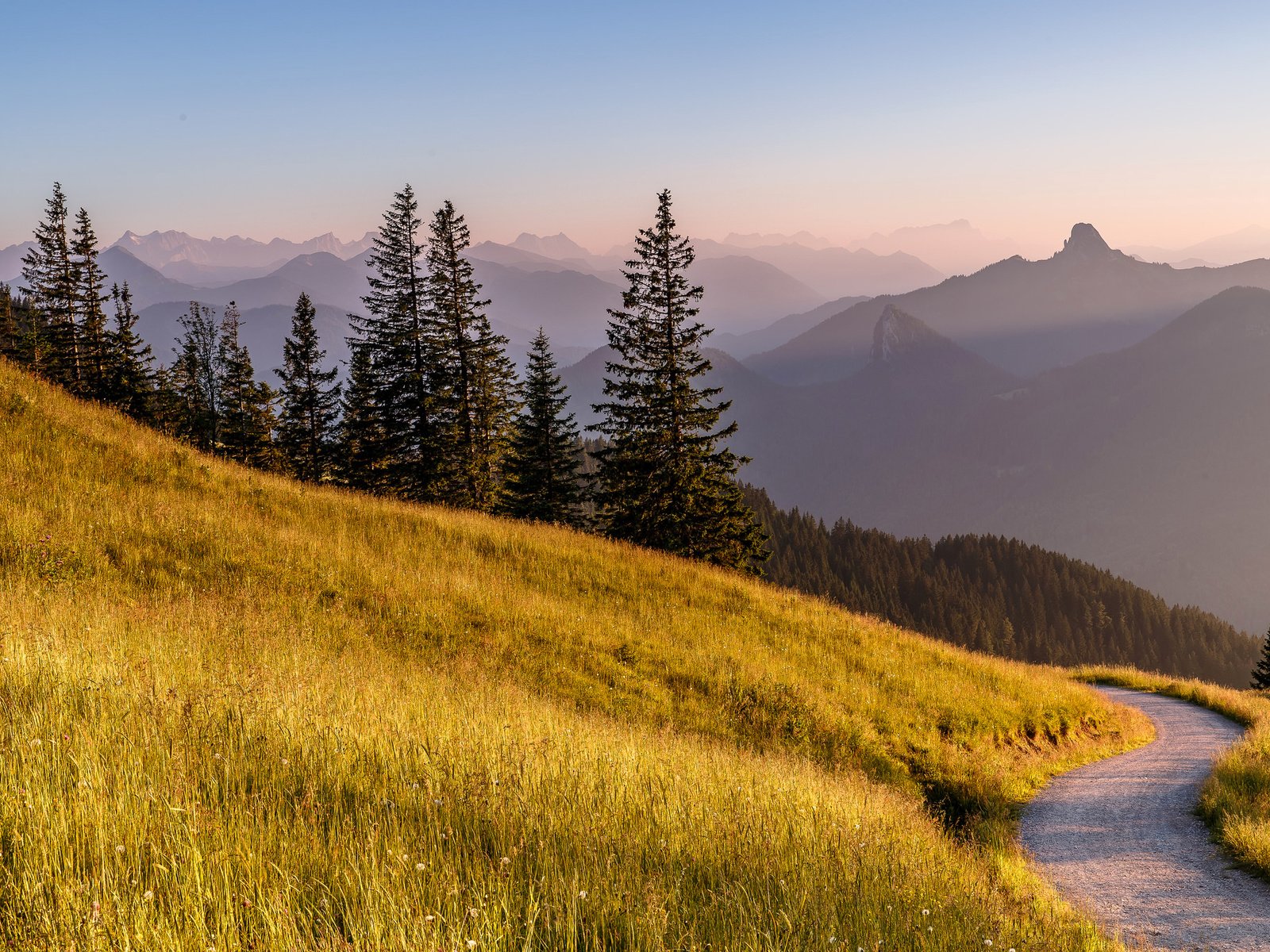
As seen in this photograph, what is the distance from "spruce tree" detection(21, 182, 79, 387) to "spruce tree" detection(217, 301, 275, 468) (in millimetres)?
8399

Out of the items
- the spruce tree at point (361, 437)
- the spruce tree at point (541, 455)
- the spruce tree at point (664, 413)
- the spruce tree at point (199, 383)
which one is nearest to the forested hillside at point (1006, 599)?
the spruce tree at point (541, 455)

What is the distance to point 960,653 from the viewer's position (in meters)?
19.3

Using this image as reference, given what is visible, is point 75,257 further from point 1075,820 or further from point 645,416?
point 1075,820

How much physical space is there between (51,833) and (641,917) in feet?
9.08

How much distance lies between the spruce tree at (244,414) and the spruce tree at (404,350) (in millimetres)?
13227

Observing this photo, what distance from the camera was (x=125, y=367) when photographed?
148ft

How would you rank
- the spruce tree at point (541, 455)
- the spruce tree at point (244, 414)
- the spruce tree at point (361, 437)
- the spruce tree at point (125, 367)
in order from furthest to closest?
the spruce tree at point (244, 414) < the spruce tree at point (125, 367) < the spruce tree at point (361, 437) < the spruce tree at point (541, 455)

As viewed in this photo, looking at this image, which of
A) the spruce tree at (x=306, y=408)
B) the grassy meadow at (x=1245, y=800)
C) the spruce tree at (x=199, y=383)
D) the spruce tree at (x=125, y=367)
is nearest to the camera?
the grassy meadow at (x=1245, y=800)

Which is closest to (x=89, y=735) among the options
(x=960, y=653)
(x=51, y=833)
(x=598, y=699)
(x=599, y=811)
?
→ (x=51, y=833)

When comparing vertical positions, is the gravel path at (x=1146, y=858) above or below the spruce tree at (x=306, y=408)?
below

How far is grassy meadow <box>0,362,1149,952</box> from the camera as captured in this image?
3236 millimetres

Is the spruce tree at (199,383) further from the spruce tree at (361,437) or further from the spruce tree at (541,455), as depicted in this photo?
the spruce tree at (541,455)

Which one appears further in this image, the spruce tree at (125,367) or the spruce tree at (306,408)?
the spruce tree at (125,367)

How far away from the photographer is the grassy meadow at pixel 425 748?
3236 mm
